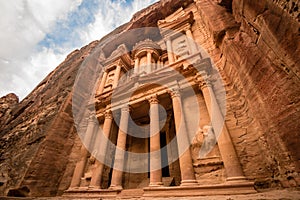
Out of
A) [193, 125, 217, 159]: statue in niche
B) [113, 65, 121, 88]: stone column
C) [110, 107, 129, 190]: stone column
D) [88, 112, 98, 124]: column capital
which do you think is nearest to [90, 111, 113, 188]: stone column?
[88, 112, 98, 124]: column capital

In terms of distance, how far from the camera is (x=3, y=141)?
34.4ft

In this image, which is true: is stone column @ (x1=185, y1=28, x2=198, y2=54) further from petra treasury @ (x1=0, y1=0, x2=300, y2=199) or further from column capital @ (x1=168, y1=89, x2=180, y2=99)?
column capital @ (x1=168, y1=89, x2=180, y2=99)

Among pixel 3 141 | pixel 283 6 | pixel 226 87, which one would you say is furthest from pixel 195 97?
pixel 3 141

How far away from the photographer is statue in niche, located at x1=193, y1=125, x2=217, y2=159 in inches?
205

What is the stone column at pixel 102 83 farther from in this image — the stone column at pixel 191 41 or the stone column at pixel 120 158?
the stone column at pixel 191 41

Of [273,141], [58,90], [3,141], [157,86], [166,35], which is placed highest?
[166,35]

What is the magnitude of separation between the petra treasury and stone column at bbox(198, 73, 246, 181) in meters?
0.03

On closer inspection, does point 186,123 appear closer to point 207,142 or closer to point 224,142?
point 207,142

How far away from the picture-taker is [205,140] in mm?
5379

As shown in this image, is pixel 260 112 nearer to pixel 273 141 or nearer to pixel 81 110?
pixel 273 141

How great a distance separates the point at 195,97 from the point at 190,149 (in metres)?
2.40

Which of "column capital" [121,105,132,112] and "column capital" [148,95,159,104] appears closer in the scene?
"column capital" [148,95,159,104]

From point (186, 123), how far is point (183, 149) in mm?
1238

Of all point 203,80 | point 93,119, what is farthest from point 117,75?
point 203,80
